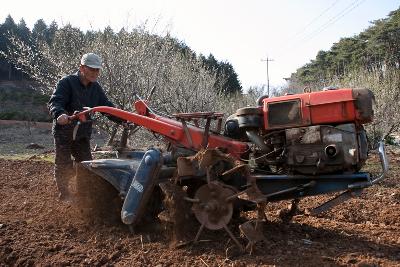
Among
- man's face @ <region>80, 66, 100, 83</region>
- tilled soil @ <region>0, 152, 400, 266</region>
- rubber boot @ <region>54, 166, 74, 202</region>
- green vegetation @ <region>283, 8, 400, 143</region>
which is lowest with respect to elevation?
tilled soil @ <region>0, 152, 400, 266</region>

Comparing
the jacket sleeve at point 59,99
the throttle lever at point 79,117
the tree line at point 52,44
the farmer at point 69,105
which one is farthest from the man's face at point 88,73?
the tree line at point 52,44

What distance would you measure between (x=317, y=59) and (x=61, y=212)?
160 ft

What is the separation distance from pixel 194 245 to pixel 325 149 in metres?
1.49

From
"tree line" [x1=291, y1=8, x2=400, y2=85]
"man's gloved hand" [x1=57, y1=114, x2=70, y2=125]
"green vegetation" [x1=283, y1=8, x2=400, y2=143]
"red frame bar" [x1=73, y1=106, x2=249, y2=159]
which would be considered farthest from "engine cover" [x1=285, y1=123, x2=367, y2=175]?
"tree line" [x1=291, y1=8, x2=400, y2=85]

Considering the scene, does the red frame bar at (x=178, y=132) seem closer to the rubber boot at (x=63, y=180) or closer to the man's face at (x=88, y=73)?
the man's face at (x=88, y=73)

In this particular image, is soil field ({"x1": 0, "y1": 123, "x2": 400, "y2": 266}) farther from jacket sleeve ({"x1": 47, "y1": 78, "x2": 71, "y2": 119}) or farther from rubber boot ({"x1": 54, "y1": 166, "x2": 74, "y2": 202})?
jacket sleeve ({"x1": 47, "y1": 78, "x2": 71, "y2": 119})

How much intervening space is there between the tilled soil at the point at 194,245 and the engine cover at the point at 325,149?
0.69 meters

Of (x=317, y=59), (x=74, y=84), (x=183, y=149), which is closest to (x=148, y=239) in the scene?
(x=183, y=149)

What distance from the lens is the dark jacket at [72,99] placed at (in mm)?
5707

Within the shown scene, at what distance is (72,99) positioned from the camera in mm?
5855

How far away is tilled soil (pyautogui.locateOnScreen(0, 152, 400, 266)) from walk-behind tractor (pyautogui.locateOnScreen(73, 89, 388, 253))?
22 cm

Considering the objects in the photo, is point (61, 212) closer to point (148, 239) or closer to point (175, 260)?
point (148, 239)

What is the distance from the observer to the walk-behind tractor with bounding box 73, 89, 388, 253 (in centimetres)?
430

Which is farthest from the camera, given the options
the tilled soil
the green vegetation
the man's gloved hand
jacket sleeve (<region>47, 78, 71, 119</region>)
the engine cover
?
the green vegetation
